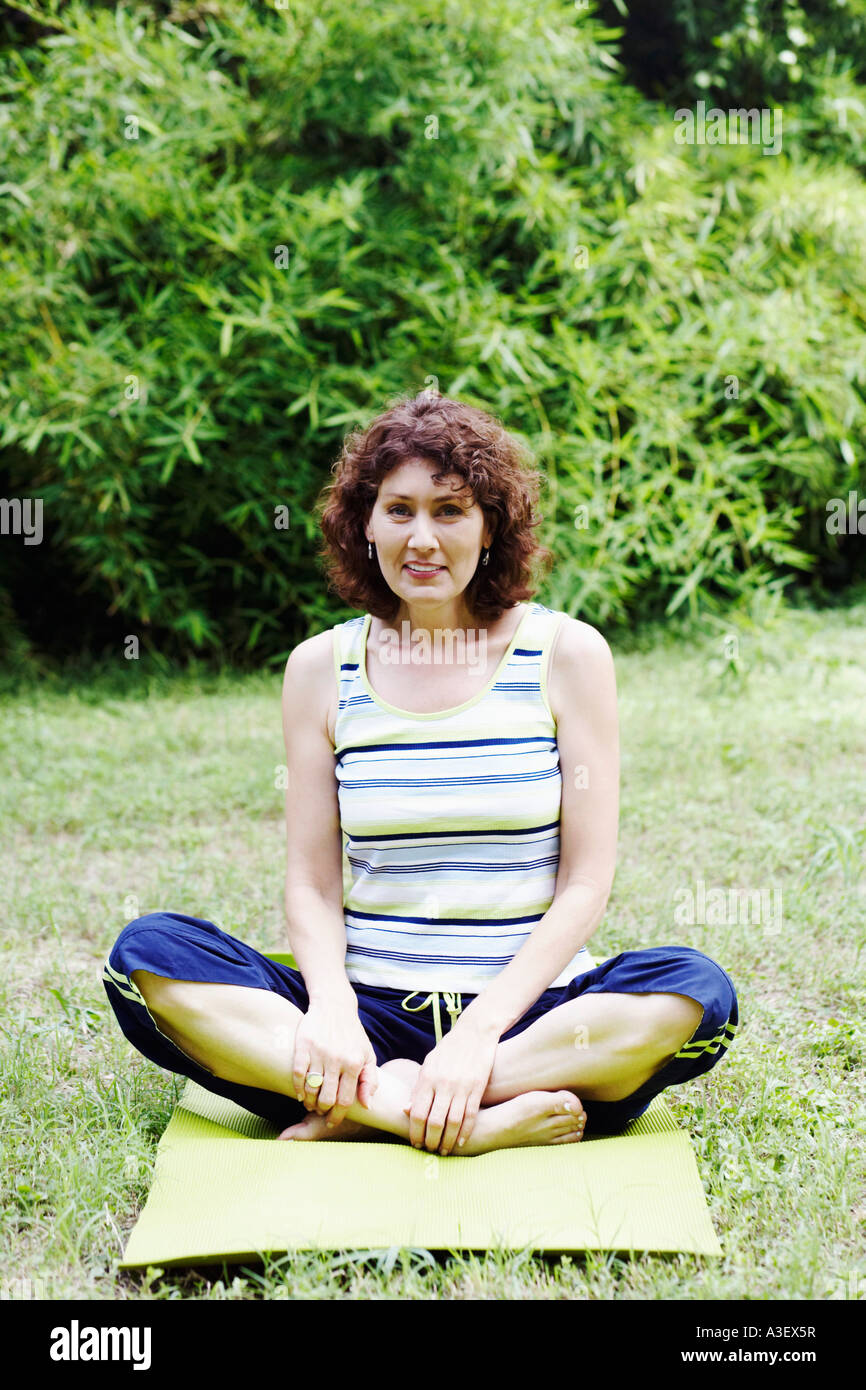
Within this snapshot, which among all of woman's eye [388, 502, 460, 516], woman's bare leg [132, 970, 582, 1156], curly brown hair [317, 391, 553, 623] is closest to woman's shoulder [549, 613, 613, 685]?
curly brown hair [317, 391, 553, 623]

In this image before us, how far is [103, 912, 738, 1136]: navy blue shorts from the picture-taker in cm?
185

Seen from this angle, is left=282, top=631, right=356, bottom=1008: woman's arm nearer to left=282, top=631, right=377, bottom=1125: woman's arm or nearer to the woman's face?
left=282, top=631, right=377, bottom=1125: woman's arm

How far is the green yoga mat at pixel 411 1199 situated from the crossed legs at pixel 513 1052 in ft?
0.13

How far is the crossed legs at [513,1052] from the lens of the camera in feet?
6.02

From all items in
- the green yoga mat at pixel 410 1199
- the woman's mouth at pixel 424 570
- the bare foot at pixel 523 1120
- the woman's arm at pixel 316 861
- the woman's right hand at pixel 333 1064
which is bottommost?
the green yoga mat at pixel 410 1199

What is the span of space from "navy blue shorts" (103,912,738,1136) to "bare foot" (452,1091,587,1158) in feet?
0.27

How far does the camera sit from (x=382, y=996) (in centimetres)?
206

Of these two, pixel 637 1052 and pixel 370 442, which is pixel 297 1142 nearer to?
pixel 637 1052

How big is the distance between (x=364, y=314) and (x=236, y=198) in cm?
67

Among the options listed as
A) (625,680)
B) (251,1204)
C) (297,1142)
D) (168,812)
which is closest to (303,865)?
(297,1142)

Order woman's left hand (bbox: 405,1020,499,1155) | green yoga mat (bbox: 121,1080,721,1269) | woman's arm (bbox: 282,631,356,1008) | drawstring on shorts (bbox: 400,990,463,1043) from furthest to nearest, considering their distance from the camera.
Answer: woman's arm (bbox: 282,631,356,1008) < drawstring on shorts (bbox: 400,990,463,1043) < woman's left hand (bbox: 405,1020,499,1155) < green yoga mat (bbox: 121,1080,721,1269)

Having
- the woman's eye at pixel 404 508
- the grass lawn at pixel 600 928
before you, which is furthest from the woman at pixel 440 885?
the grass lawn at pixel 600 928

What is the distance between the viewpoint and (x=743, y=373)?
5.58 meters

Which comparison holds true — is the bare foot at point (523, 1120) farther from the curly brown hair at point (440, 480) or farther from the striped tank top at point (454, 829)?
the curly brown hair at point (440, 480)
